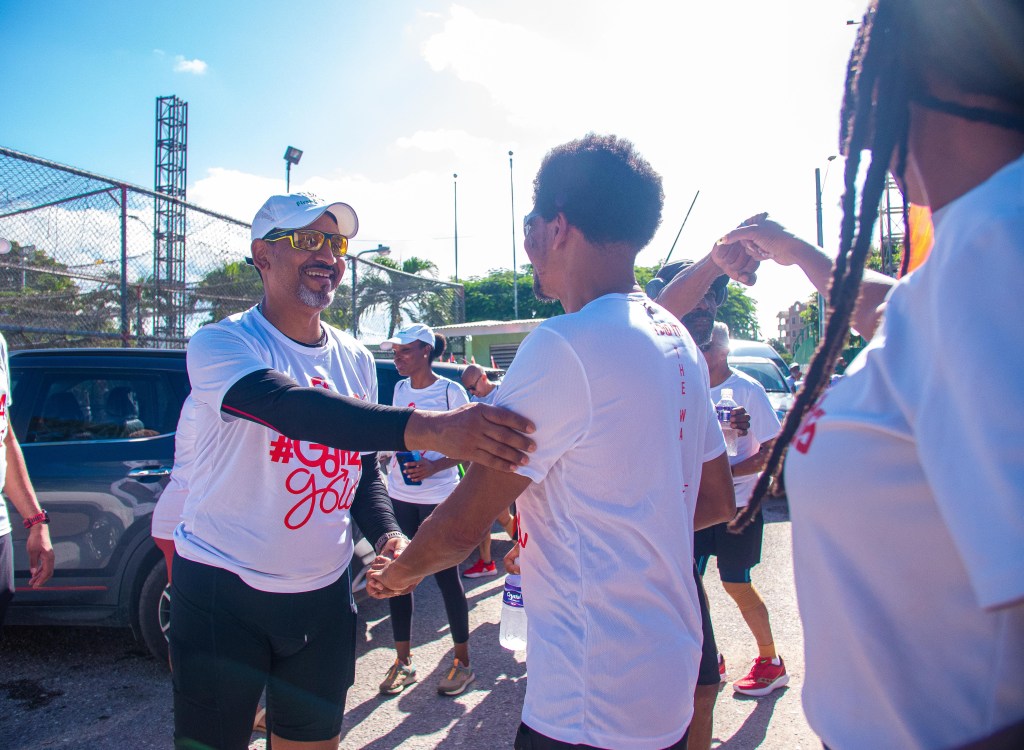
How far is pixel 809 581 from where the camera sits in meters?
1.00

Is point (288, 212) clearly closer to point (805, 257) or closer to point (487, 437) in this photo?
point (487, 437)

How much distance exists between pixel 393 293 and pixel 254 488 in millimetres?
10334

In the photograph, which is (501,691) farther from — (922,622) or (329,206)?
(922,622)

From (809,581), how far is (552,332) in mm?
770

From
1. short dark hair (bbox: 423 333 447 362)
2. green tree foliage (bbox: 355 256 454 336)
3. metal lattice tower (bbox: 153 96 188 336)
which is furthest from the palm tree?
short dark hair (bbox: 423 333 447 362)

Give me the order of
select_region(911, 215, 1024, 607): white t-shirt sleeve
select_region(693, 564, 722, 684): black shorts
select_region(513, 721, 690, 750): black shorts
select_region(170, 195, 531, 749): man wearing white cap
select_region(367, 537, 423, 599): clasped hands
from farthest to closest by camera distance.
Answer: select_region(693, 564, 722, 684): black shorts < select_region(170, 195, 531, 749): man wearing white cap < select_region(367, 537, 423, 599): clasped hands < select_region(513, 721, 690, 750): black shorts < select_region(911, 215, 1024, 607): white t-shirt sleeve

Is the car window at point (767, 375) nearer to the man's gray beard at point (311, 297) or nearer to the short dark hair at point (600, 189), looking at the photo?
the man's gray beard at point (311, 297)

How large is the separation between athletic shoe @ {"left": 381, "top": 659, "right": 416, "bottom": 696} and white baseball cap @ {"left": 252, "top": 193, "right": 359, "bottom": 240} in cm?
280

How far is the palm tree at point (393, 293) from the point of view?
34.9 feet

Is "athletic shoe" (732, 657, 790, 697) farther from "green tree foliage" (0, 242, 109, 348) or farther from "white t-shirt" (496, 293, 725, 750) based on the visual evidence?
"green tree foliage" (0, 242, 109, 348)

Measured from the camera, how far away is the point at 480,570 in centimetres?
680

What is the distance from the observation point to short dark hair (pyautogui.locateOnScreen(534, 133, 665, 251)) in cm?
184

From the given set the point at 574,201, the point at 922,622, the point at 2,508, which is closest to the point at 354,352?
the point at 574,201

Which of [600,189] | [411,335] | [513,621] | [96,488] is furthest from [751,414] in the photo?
[96,488]
